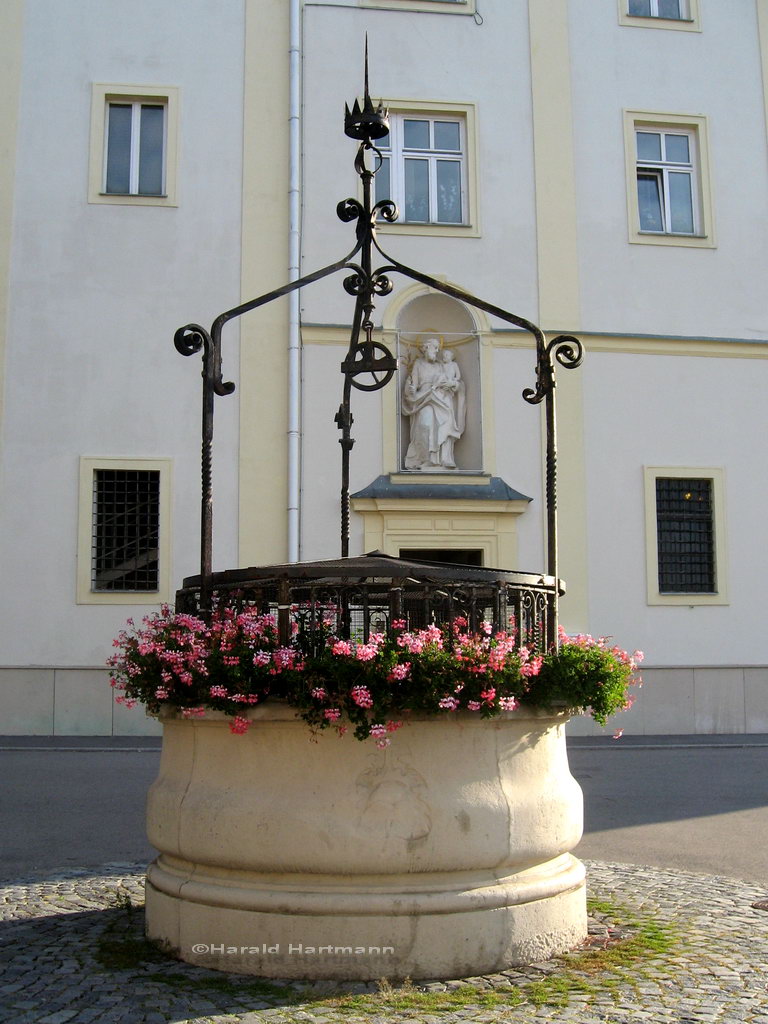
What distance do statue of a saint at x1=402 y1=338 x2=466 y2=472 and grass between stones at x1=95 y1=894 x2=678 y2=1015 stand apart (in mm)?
10894

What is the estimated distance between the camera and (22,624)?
14.1m

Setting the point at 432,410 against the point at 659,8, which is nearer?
the point at 432,410

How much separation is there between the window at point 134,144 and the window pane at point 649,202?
6.64 m

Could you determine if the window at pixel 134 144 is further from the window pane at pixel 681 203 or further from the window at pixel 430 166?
the window pane at pixel 681 203

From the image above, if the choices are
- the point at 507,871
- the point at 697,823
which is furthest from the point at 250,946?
the point at 697,823

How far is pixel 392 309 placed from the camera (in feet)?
50.2

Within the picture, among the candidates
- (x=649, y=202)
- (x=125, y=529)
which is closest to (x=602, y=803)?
(x=125, y=529)

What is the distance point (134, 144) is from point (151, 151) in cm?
24

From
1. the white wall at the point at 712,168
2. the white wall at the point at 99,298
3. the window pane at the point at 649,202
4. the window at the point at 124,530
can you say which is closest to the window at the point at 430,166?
the white wall at the point at 712,168

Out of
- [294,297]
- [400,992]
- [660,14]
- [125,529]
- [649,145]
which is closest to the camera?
[400,992]

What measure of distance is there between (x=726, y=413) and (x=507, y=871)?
41.4ft

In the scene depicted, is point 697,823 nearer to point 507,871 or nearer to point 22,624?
point 507,871

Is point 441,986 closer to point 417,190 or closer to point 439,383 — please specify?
point 439,383

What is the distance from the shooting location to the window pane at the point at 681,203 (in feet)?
53.3
